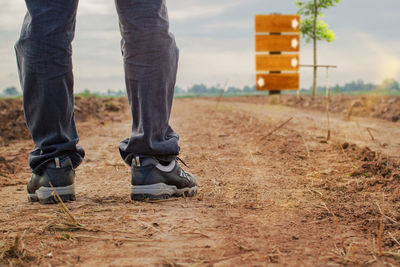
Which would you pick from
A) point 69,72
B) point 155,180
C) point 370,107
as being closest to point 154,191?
point 155,180

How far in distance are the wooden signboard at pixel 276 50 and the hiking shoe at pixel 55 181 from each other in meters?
10.8

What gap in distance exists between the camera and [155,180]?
6.07ft

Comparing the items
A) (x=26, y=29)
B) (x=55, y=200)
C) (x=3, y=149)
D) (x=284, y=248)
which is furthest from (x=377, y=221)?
(x=3, y=149)

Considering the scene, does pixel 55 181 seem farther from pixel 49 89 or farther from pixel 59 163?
pixel 49 89

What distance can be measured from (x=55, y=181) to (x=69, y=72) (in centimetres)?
51

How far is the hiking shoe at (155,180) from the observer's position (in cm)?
183

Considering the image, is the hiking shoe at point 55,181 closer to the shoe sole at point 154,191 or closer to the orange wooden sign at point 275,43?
the shoe sole at point 154,191

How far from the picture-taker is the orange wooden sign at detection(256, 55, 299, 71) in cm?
1214

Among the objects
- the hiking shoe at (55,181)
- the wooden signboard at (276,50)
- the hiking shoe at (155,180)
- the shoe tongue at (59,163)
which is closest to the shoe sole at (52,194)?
the hiking shoe at (55,181)

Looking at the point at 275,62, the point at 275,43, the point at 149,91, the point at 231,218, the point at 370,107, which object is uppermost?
the point at 275,43

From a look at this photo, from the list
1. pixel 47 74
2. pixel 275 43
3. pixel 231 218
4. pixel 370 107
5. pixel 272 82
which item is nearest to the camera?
pixel 231 218

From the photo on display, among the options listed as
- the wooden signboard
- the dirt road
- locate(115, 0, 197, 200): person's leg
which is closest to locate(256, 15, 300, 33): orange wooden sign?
the wooden signboard

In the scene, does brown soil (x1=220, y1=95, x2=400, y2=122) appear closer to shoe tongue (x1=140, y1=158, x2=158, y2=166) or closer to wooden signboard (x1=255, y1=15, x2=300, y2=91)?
wooden signboard (x1=255, y1=15, x2=300, y2=91)

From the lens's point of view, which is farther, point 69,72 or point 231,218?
point 69,72
